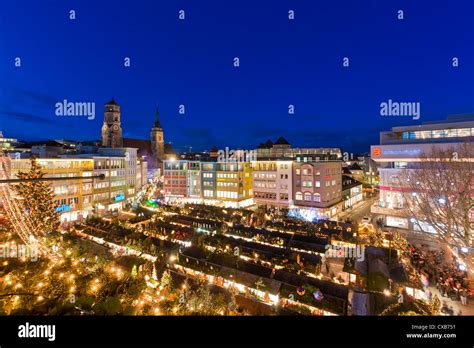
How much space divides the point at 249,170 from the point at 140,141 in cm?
5985

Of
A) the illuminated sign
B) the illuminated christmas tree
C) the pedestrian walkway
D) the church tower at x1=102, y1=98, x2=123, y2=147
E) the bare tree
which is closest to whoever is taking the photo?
the pedestrian walkway

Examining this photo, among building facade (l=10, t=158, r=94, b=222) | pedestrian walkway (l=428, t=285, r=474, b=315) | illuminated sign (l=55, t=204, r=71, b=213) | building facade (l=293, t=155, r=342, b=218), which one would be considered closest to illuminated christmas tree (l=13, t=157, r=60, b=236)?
building facade (l=10, t=158, r=94, b=222)

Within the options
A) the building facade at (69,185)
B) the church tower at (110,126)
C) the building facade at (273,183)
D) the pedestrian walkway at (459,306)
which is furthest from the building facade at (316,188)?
the church tower at (110,126)

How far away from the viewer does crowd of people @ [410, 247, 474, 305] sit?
→ 533 inches

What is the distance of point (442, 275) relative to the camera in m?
15.4

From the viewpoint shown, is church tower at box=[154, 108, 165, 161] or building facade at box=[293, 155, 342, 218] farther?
church tower at box=[154, 108, 165, 161]

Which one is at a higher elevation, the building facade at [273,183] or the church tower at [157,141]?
the church tower at [157,141]

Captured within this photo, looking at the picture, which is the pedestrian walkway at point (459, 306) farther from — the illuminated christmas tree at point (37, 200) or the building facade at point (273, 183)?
the illuminated christmas tree at point (37, 200)

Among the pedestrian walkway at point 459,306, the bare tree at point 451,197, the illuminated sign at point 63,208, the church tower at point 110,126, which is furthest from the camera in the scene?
the church tower at point 110,126

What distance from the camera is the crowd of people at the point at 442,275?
13.5 meters

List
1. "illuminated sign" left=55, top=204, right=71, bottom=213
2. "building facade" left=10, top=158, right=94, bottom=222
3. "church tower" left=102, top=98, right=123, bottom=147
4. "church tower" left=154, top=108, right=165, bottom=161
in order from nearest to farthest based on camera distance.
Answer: "building facade" left=10, top=158, right=94, bottom=222 → "illuminated sign" left=55, top=204, right=71, bottom=213 → "church tower" left=102, top=98, right=123, bottom=147 → "church tower" left=154, top=108, right=165, bottom=161

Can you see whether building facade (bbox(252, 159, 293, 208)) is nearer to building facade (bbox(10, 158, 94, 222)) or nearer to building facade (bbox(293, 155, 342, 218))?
building facade (bbox(293, 155, 342, 218))
